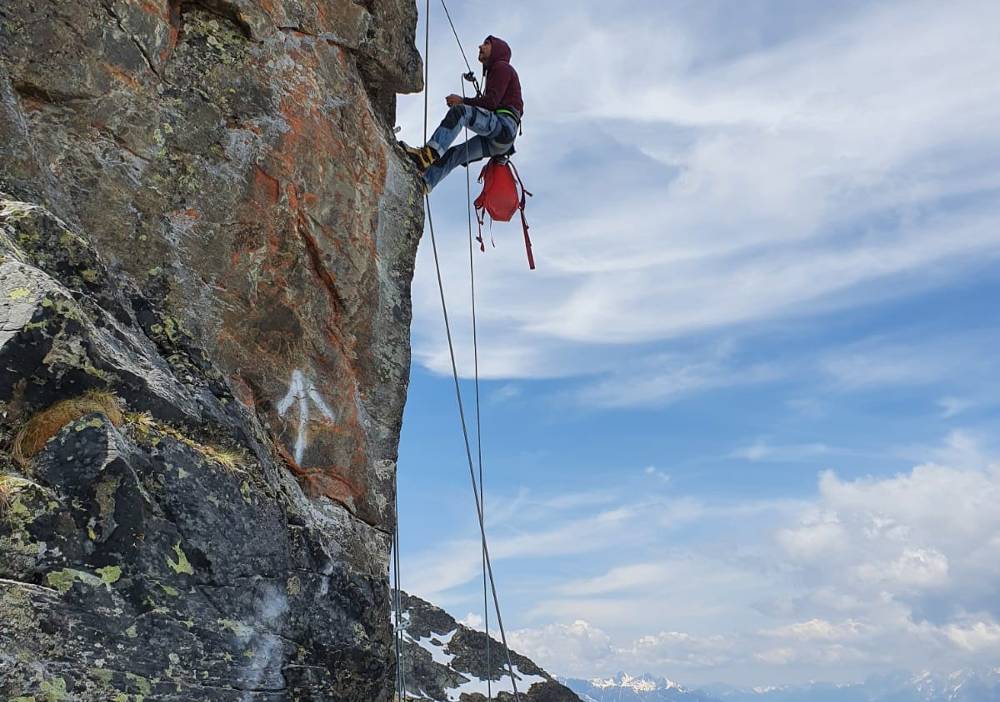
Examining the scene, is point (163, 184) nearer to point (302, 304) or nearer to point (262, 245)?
point (262, 245)

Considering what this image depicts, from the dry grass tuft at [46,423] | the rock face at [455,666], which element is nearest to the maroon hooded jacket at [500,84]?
the dry grass tuft at [46,423]

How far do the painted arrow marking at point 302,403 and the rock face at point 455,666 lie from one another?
47049mm

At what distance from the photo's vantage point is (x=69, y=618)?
6.45 metres

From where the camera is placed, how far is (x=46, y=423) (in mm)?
6863

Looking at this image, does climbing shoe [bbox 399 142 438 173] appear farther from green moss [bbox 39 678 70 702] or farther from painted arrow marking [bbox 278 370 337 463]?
green moss [bbox 39 678 70 702]

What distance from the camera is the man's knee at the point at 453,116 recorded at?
47.0 ft

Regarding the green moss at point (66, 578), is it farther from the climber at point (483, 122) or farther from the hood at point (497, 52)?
the hood at point (497, 52)

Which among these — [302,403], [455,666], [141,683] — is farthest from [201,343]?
[455,666]

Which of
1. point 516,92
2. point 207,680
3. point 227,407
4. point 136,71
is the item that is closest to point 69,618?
point 207,680

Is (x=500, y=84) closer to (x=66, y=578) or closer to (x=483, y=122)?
(x=483, y=122)

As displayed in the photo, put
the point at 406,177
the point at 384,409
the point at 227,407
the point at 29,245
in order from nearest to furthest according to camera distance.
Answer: the point at 29,245 < the point at 227,407 < the point at 384,409 < the point at 406,177

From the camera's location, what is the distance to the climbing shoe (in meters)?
13.9

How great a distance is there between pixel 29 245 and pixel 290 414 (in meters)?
3.93

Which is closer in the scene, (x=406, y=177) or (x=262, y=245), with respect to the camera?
(x=262, y=245)
